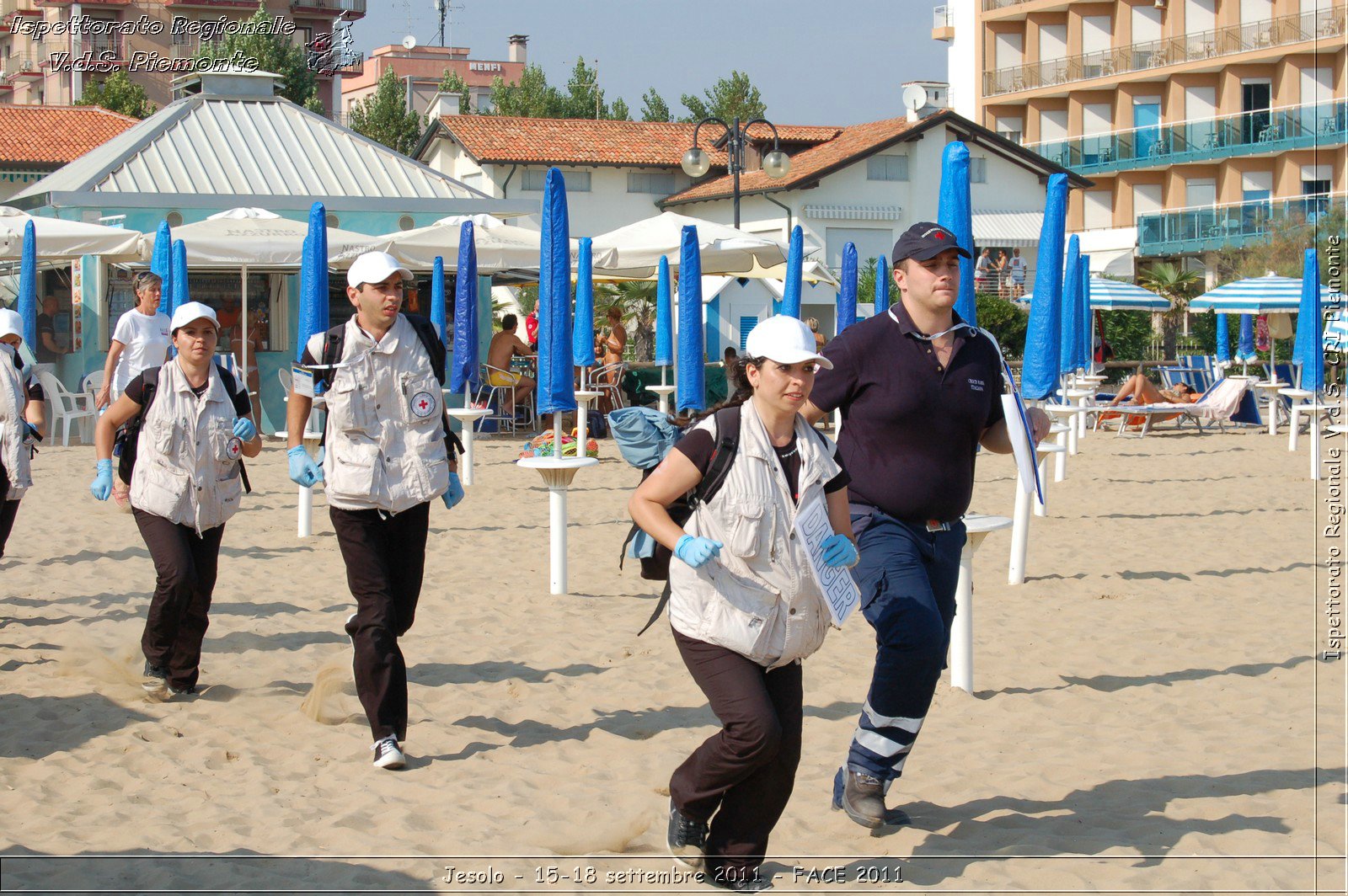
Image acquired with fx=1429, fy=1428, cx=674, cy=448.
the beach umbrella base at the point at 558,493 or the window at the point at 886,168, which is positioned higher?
the window at the point at 886,168

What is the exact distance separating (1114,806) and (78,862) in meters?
3.41

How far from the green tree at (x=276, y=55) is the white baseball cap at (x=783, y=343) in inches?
1876

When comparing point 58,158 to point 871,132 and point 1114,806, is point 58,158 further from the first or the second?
point 1114,806

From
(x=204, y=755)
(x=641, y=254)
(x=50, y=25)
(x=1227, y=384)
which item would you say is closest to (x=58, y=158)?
(x=50, y=25)

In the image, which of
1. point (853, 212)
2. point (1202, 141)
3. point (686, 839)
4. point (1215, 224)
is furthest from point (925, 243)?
point (1202, 141)

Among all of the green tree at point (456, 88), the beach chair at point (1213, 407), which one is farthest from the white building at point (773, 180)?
the green tree at point (456, 88)

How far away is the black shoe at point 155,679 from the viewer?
6.38 m

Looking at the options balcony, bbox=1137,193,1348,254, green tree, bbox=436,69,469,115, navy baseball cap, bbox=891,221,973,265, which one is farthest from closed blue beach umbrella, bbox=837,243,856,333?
green tree, bbox=436,69,469,115

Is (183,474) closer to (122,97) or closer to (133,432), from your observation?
(133,432)

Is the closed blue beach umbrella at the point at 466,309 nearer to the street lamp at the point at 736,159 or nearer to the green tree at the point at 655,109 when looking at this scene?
the street lamp at the point at 736,159

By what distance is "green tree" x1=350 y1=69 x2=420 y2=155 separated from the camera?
5844cm

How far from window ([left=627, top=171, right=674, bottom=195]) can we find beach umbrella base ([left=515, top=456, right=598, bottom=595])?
38.1 metres

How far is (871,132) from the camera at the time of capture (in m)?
45.1

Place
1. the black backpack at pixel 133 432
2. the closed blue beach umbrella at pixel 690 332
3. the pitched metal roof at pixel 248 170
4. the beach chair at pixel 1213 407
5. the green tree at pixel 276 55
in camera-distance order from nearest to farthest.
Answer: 1. the black backpack at pixel 133 432
2. the closed blue beach umbrella at pixel 690 332
3. the beach chair at pixel 1213 407
4. the pitched metal roof at pixel 248 170
5. the green tree at pixel 276 55
